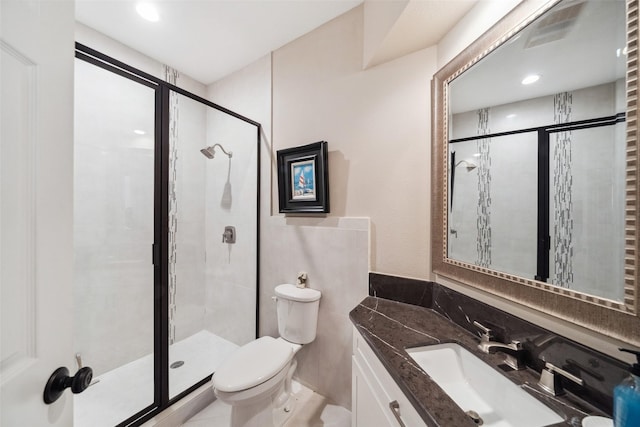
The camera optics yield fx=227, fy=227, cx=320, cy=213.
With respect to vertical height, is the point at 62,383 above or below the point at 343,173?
below

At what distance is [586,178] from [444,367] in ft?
2.48

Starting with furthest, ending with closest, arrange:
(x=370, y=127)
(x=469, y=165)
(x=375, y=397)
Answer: (x=370, y=127), (x=469, y=165), (x=375, y=397)

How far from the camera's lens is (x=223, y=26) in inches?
62.3

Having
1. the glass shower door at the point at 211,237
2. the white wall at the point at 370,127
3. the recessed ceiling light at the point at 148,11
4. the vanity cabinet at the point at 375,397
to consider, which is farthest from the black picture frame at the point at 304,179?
the recessed ceiling light at the point at 148,11

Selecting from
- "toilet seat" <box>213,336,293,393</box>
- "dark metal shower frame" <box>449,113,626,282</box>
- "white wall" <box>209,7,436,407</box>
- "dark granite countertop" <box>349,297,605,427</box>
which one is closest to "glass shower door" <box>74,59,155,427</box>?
"toilet seat" <box>213,336,293,393</box>

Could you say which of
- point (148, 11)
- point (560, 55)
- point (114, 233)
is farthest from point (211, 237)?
point (560, 55)

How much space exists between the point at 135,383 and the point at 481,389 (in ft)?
6.64

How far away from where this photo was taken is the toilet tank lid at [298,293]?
1488 millimetres

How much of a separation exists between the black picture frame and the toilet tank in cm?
57

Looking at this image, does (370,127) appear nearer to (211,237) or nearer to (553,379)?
(553,379)

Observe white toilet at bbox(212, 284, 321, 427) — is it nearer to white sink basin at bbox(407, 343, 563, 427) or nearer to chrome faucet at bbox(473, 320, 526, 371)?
white sink basin at bbox(407, 343, 563, 427)

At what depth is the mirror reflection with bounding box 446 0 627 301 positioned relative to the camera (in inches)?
23.0

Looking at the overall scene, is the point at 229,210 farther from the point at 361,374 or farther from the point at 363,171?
the point at 361,374

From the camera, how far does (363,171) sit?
56.0 inches
